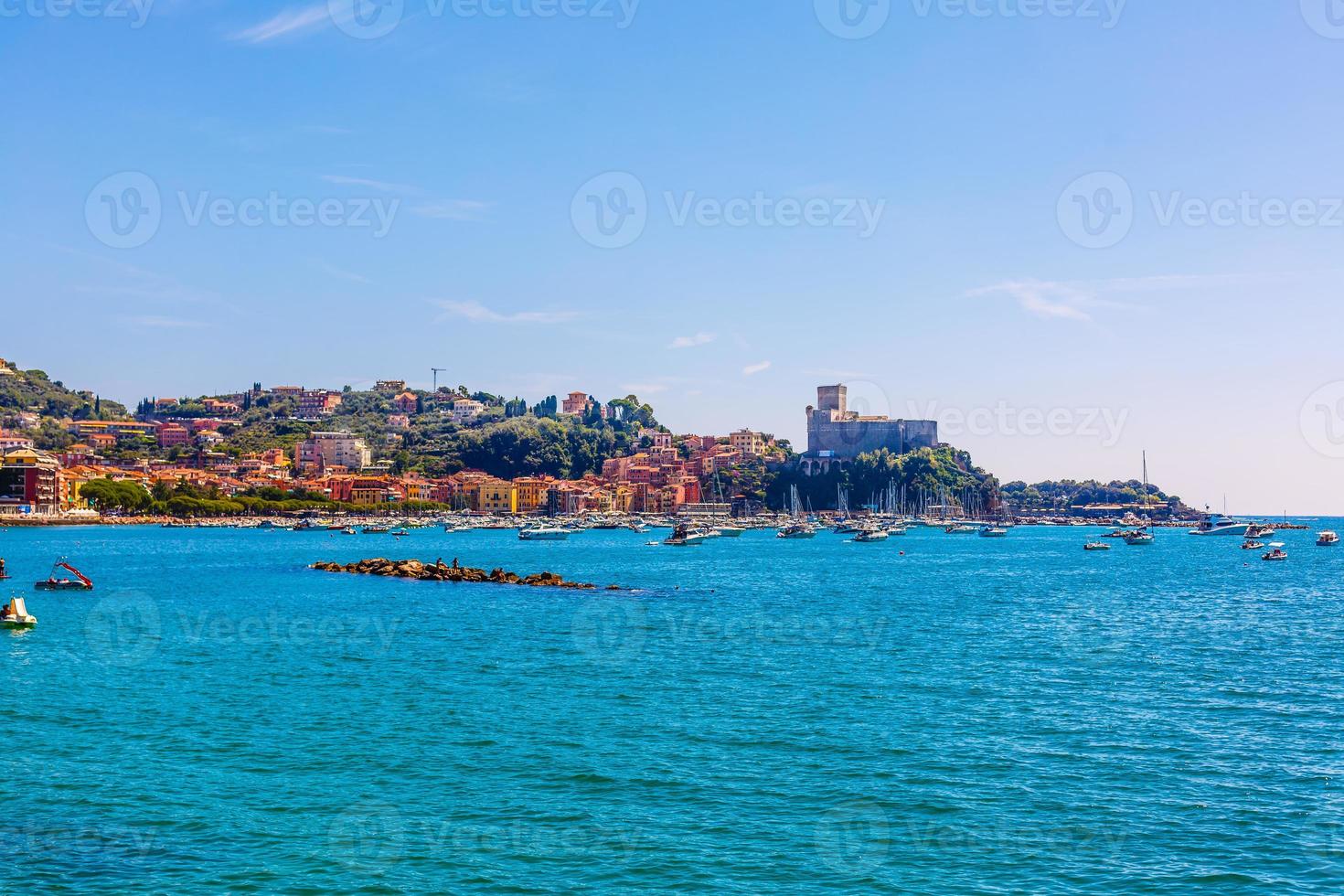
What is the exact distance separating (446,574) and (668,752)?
3686cm

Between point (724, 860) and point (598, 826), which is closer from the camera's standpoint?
point (724, 860)

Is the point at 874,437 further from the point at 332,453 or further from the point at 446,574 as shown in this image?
the point at 446,574

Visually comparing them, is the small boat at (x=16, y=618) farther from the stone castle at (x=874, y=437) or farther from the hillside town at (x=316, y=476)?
the stone castle at (x=874, y=437)

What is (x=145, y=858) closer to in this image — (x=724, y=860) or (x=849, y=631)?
(x=724, y=860)

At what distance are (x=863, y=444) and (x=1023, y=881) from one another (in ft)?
604

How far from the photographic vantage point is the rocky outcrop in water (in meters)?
48.3

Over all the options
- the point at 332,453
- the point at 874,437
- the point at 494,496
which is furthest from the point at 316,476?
the point at 874,437

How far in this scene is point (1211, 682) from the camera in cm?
2281

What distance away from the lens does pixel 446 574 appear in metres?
52.0

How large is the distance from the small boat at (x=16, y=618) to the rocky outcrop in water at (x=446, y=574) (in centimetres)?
A: 1983

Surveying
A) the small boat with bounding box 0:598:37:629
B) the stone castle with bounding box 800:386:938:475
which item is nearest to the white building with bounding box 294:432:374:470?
the stone castle with bounding box 800:386:938:475

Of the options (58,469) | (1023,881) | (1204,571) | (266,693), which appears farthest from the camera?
(58,469)

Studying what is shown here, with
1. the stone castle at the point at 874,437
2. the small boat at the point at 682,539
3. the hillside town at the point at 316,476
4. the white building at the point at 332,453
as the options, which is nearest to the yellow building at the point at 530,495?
the hillside town at the point at 316,476

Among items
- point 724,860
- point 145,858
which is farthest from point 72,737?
point 724,860
